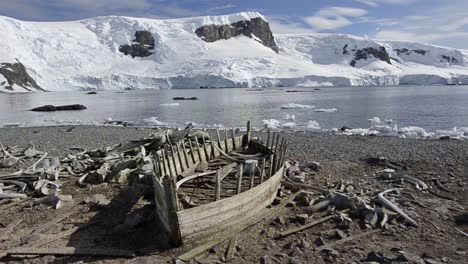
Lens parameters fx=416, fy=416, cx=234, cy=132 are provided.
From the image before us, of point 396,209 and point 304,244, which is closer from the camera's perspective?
point 304,244

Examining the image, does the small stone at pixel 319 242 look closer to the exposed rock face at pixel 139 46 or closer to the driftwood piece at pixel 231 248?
the driftwood piece at pixel 231 248

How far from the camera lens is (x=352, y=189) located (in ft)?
28.5

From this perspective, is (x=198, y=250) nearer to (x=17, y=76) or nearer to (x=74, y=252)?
(x=74, y=252)

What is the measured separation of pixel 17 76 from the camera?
98.7 meters

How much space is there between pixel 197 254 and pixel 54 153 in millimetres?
10714

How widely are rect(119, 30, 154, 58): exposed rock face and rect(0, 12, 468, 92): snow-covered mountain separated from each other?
12.7 inches

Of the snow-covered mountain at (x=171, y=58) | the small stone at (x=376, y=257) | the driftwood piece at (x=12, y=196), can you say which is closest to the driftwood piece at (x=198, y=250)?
the small stone at (x=376, y=257)

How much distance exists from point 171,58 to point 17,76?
154 feet

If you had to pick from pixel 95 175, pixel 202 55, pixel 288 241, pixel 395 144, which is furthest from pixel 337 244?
pixel 202 55

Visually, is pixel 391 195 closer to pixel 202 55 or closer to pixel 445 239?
pixel 445 239

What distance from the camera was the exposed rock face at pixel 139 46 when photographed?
134m

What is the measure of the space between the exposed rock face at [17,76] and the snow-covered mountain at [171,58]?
0.77 ft

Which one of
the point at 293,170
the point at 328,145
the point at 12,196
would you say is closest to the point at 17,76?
the point at 328,145

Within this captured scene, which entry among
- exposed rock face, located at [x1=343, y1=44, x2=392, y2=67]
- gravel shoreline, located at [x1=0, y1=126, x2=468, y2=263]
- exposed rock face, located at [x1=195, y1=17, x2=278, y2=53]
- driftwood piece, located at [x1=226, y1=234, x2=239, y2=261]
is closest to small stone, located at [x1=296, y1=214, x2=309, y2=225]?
gravel shoreline, located at [x1=0, y1=126, x2=468, y2=263]
